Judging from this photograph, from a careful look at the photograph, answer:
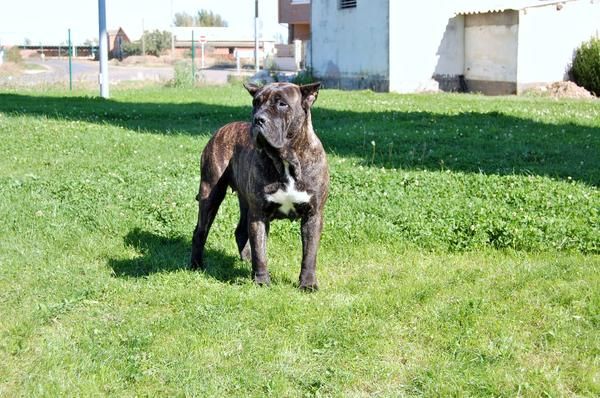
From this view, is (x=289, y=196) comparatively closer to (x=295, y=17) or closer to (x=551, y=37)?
(x=551, y=37)

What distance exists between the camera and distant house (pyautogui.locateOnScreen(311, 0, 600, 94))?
88.3 ft

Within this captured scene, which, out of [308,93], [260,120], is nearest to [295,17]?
[308,93]

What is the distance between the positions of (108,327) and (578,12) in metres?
25.3

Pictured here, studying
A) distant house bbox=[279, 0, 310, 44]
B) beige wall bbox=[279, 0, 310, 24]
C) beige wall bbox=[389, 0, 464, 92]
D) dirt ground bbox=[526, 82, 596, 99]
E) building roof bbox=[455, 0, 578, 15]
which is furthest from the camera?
beige wall bbox=[279, 0, 310, 24]

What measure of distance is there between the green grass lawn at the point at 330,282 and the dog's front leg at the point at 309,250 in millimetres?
144

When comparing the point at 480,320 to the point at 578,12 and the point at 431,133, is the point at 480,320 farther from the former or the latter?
the point at 578,12

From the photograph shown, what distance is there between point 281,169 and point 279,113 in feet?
1.68

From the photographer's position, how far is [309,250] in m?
6.39

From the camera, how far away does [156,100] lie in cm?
2456

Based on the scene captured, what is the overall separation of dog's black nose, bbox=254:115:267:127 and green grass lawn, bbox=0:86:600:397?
1334 millimetres

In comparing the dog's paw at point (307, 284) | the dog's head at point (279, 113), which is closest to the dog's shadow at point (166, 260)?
the dog's paw at point (307, 284)

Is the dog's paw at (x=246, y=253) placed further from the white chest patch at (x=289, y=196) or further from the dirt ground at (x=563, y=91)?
the dirt ground at (x=563, y=91)

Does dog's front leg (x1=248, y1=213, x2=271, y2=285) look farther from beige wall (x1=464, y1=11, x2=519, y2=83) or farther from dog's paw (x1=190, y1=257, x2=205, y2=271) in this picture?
beige wall (x1=464, y1=11, x2=519, y2=83)

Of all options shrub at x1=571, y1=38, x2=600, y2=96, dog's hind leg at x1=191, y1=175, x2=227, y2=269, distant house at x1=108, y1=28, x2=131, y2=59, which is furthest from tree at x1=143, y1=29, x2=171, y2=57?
dog's hind leg at x1=191, y1=175, x2=227, y2=269
